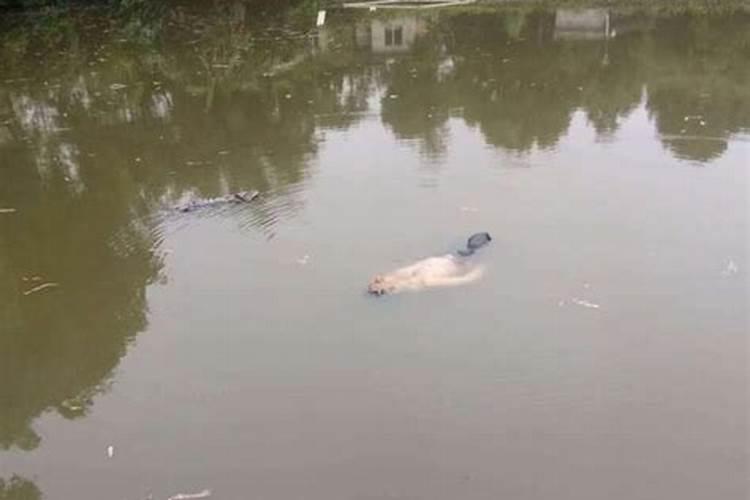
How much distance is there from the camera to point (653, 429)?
521 centimetres

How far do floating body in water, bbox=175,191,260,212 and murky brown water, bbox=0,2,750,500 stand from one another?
103 mm

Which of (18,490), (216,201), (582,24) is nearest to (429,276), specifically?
(216,201)

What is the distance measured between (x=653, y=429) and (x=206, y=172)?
5408mm

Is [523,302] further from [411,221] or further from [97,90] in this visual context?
[97,90]

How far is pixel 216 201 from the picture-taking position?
27.0 ft

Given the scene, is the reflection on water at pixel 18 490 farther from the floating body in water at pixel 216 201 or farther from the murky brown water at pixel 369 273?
the floating body in water at pixel 216 201

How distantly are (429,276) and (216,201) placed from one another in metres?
2.44

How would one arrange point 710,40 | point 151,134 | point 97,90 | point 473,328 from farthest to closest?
point 710,40 → point 97,90 → point 151,134 → point 473,328

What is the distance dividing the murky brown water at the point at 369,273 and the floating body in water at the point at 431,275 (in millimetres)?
139

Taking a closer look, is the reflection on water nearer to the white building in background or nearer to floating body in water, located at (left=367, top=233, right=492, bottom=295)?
floating body in water, located at (left=367, top=233, right=492, bottom=295)

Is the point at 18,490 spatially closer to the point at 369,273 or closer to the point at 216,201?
the point at 369,273

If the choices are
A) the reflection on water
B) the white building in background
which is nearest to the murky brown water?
the reflection on water

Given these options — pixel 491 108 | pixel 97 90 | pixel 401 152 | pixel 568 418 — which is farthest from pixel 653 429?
pixel 97 90

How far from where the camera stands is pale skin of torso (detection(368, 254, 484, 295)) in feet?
21.8
